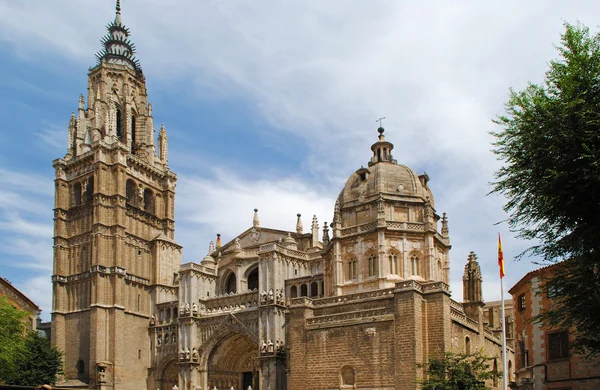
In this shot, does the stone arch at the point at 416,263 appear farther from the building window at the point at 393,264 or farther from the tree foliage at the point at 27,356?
the tree foliage at the point at 27,356

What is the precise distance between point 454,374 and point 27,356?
32.6 meters

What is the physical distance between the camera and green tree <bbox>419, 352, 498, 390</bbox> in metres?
32.2

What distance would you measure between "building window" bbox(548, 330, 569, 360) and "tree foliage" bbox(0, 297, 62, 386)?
29.0 metres

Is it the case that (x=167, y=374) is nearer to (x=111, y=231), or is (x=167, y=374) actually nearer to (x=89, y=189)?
(x=111, y=231)

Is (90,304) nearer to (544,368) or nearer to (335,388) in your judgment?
(335,388)

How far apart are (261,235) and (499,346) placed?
21.0 meters

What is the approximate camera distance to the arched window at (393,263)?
149 ft

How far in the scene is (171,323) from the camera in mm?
56969

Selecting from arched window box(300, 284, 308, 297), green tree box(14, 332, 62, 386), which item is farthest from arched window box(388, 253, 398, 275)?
green tree box(14, 332, 62, 386)

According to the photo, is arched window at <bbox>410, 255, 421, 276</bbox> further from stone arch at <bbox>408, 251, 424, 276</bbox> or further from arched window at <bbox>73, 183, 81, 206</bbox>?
arched window at <bbox>73, 183, 81, 206</bbox>

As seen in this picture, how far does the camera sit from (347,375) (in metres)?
39.0

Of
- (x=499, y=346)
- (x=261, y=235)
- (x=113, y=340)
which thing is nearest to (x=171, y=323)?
(x=113, y=340)

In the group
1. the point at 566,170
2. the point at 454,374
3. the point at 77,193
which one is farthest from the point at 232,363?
the point at 566,170

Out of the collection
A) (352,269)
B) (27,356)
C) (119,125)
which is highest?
(119,125)
